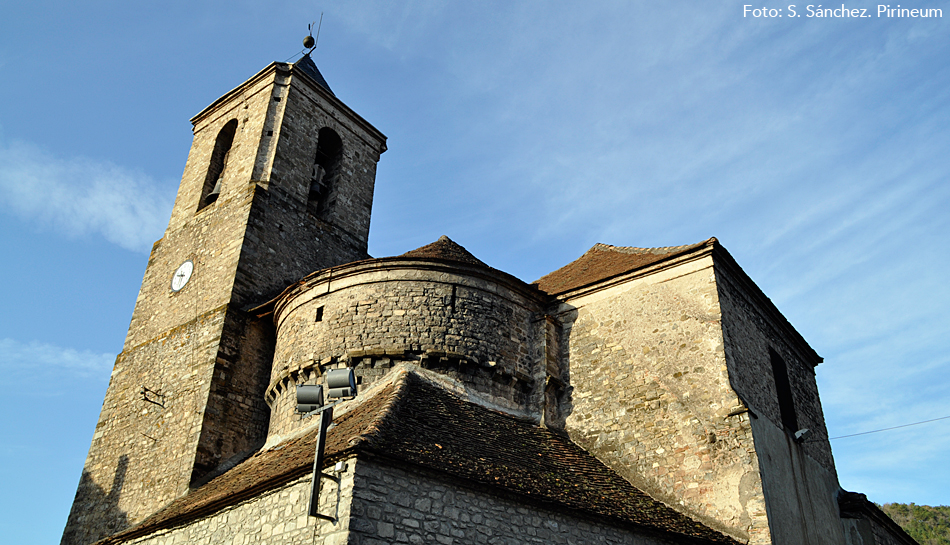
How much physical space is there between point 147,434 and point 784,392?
11.6 metres

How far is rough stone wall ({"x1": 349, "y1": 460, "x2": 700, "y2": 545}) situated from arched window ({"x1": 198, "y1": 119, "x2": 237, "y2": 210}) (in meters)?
10.9

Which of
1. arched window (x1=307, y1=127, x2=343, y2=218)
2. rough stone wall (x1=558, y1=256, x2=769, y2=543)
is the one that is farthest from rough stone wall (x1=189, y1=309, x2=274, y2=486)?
rough stone wall (x1=558, y1=256, x2=769, y2=543)

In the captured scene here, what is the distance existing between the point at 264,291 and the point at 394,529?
316 inches

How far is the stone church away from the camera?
8.24m

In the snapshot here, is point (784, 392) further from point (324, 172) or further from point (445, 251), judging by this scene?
point (324, 172)

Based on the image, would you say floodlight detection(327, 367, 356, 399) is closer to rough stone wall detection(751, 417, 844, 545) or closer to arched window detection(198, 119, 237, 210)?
rough stone wall detection(751, 417, 844, 545)

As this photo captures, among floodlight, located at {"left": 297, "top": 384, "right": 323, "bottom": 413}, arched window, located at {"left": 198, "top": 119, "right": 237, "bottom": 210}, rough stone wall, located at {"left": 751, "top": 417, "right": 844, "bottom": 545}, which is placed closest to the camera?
floodlight, located at {"left": 297, "top": 384, "right": 323, "bottom": 413}

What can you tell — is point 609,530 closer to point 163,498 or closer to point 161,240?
point 163,498

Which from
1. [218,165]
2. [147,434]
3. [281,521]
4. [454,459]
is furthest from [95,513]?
[218,165]

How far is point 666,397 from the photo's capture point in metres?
11.1

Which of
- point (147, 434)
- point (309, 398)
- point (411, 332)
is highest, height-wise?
point (411, 332)

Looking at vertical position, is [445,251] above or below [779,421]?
above

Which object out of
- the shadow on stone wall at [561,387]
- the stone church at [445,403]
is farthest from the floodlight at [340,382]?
the shadow on stone wall at [561,387]

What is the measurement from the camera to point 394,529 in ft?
24.5
